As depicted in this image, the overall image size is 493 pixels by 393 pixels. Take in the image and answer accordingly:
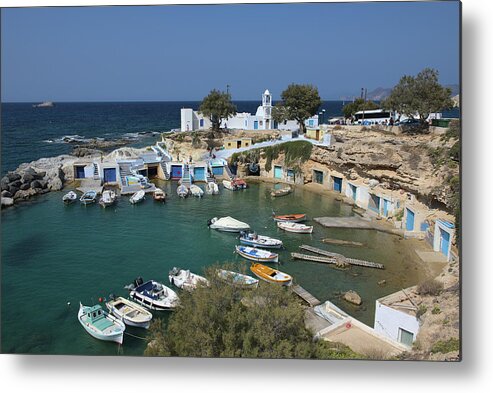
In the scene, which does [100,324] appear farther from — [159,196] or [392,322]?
[159,196]

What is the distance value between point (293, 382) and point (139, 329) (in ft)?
17.6

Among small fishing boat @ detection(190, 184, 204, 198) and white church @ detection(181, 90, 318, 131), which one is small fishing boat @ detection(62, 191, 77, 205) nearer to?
small fishing boat @ detection(190, 184, 204, 198)

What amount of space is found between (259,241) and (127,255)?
16.0 ft

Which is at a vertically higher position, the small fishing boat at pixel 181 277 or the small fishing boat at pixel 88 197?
the small fishing boat at pixel 88 197

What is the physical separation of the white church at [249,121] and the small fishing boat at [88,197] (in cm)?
1686

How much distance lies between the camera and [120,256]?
1418cm

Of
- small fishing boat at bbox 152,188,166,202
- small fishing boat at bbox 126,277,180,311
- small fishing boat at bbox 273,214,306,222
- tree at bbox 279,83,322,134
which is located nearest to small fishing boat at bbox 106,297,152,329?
small fishing boat at bbox 126,277,180,311

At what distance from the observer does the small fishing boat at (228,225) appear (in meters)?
17.3

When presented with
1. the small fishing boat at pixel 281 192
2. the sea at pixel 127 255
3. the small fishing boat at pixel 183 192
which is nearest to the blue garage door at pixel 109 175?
the sea at pixel 127 255

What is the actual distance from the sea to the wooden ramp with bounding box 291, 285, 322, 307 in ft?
1.13

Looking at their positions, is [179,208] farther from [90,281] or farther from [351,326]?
[351,326]

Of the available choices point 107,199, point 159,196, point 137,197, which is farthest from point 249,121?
point 107,199

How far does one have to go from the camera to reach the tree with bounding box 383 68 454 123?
728 inches

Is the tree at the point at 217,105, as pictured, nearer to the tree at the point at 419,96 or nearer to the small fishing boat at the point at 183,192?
the small fishing boat at the point at 183,192
